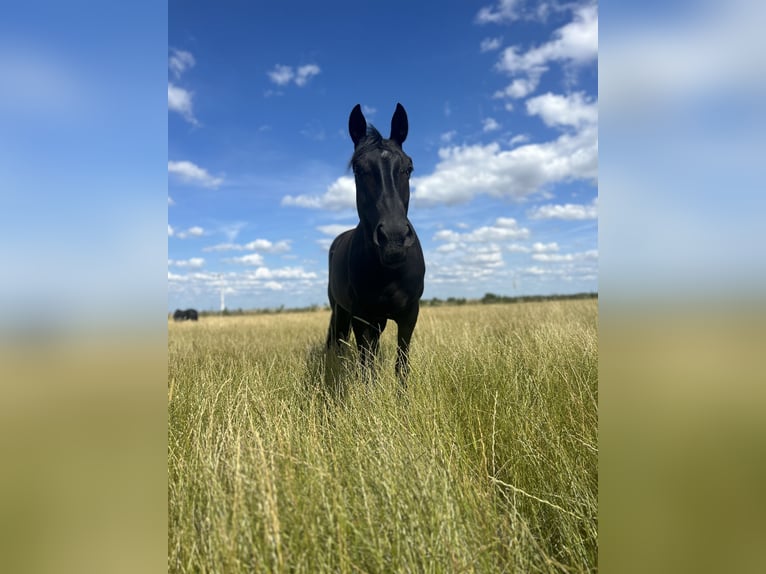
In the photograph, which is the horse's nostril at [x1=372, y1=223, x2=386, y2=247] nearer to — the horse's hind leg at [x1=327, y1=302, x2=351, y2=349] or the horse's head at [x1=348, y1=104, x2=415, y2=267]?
the horse's head at [x1=348, y1=104, x2=415, y2=267]

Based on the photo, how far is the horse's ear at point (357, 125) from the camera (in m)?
4.75

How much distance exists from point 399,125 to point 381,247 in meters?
2.01

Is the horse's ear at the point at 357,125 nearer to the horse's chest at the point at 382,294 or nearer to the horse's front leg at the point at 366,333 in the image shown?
the horse's chest at the point at 382,294

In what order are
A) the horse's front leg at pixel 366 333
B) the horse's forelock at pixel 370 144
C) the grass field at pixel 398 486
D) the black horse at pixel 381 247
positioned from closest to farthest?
the grass field at pixel 398 486, the black horse at pixel 381 247, the horse's forelock at pixel 370 144, the horse's front leg at pixel 366 333

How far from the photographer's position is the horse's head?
3494 mm

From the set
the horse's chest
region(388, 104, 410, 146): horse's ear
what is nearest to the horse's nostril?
the horse's chest

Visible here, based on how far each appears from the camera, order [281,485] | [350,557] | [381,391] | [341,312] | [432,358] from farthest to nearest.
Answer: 1. [341,312]
2. [432,358]
3. [381,391]
4. [281,485]
5. [350,557]

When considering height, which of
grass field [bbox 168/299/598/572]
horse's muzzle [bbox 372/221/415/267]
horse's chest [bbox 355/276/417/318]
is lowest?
grass field [bbox 168/299/598/572]

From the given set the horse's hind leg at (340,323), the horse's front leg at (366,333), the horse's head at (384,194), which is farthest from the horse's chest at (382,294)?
the horse's hind leg at (340,323)
